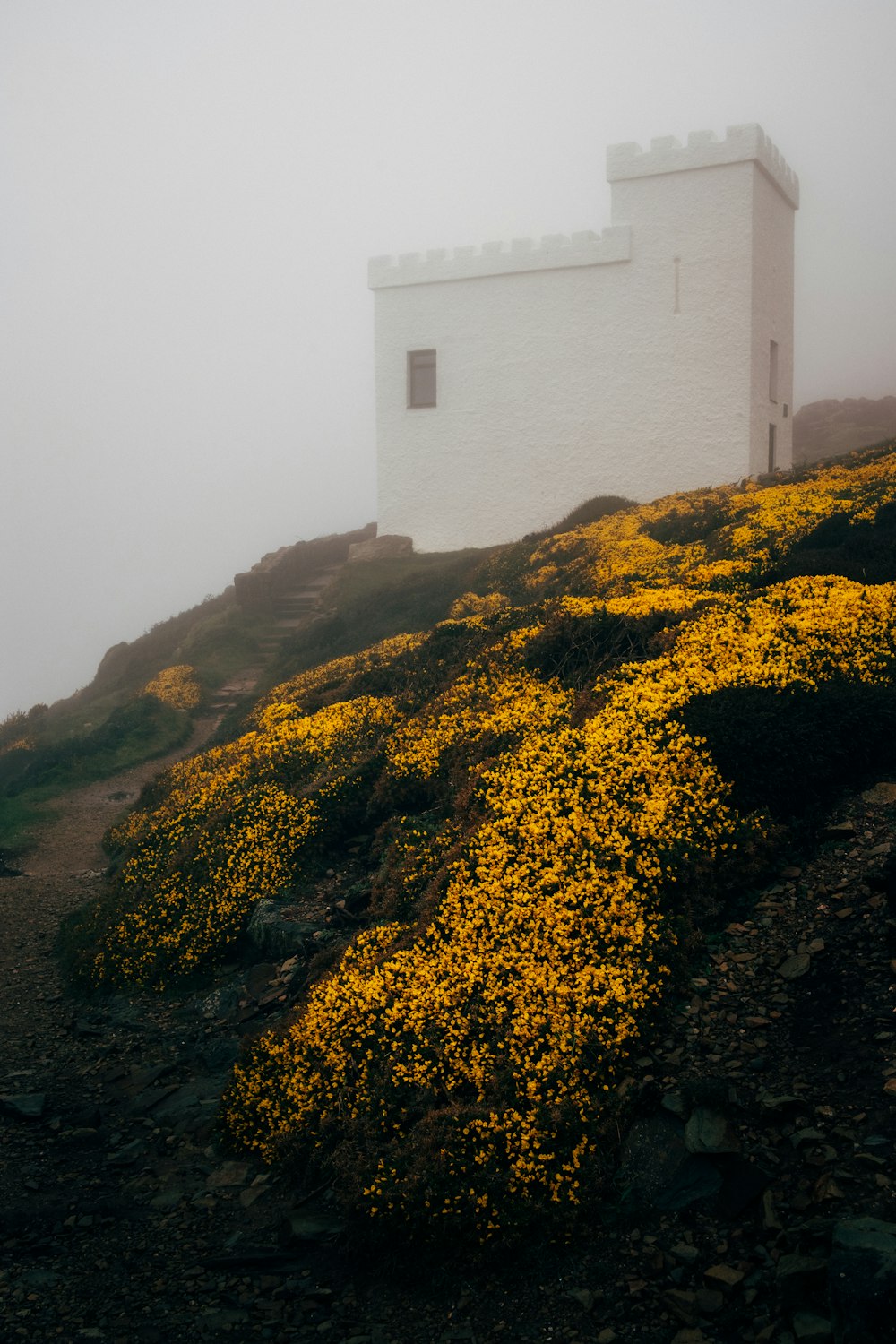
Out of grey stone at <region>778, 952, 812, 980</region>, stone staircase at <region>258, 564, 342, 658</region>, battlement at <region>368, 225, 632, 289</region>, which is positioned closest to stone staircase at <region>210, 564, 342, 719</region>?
stone staircase at <region>258, 564, 342, 658</region>

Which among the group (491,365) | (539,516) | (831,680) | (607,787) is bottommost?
(607,787)

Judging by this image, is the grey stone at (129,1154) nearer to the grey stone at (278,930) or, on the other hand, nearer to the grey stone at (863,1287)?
→ the grey stone at (278,930)

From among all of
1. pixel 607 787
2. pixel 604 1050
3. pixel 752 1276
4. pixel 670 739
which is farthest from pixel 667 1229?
pixel 670 739

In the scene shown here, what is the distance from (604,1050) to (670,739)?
354cm

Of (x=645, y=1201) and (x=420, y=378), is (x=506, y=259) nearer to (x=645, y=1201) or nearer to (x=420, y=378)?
(x=420, y=378)

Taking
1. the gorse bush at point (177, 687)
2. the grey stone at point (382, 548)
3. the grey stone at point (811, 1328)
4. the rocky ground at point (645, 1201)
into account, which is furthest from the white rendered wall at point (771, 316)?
the grey stone at point (811, 1328)

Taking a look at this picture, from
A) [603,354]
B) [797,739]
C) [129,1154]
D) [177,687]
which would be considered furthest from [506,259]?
[129,1154]

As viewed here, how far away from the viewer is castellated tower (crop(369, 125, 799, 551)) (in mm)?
28984

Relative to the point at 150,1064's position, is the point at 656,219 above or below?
above

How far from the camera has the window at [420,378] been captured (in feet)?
108

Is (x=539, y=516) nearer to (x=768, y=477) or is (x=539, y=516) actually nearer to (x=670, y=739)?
(x=768, y=477)

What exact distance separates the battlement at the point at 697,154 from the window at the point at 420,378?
24.1ft

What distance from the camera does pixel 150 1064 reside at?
9.60 m

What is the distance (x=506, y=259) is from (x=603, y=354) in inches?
167
